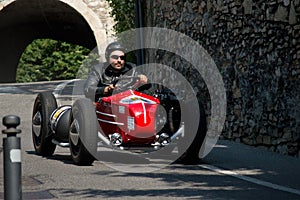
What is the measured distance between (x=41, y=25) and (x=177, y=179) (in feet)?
98.2

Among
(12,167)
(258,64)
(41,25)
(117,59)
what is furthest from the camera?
(41,25)

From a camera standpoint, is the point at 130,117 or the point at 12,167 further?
the point at 130,117

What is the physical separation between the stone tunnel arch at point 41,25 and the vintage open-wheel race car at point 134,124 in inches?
782

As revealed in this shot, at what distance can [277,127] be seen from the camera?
37.4 feet

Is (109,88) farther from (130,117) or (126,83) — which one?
(130,117)

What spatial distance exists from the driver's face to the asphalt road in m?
1.27

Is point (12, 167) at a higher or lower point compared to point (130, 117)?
lower

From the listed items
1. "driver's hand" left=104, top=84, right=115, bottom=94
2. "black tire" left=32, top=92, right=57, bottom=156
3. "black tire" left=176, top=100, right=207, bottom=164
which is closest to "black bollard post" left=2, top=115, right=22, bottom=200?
"black tire" left=176, top=100, right=207, bottom=164

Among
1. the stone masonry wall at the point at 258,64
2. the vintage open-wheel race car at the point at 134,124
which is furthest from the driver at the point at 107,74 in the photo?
the stone masonry wall at the point at 258,64

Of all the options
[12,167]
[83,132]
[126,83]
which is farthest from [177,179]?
[12,167]

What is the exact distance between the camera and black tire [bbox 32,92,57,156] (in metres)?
10.8

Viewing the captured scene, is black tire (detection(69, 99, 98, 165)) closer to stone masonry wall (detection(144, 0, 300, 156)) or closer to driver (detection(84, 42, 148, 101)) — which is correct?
driver (detection(84, 42, 148, 101))

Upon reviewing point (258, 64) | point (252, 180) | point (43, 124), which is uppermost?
point (258, 64)

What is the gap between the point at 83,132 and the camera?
9.45 meters
